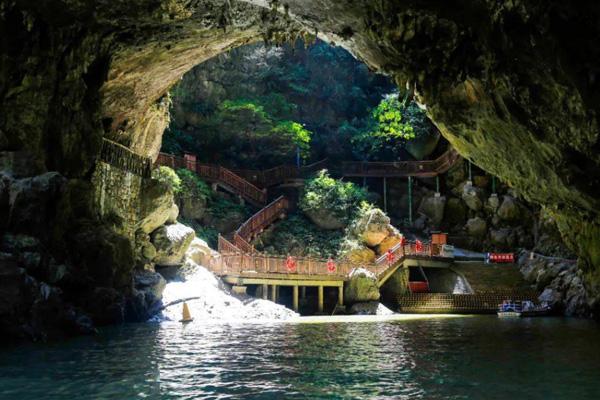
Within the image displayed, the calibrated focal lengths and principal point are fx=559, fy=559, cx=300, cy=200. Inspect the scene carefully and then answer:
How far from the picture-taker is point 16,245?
45.0 feet

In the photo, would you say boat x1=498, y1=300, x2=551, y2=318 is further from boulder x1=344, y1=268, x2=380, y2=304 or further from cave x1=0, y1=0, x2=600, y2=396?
boulder x1=344, y1=268, x2=380, y2=304

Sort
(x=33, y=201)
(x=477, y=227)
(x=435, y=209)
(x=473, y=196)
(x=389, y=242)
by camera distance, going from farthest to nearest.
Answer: (x=435, y=209) → (x=473, y=196) → (x=477, y=227) → (x=389, y=242) → (x=33, y=201)

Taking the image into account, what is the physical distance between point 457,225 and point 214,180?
1637 cm

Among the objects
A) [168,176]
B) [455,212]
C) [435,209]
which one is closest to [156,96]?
[168,176]

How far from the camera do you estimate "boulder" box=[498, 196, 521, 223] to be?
115 ft

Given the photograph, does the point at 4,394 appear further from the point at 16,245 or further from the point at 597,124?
the point at 597,124

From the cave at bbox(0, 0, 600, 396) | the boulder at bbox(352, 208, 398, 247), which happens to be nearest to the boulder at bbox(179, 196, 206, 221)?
the cave at bbox(0, 0, 600, 396)

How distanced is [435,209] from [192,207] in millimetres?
16315

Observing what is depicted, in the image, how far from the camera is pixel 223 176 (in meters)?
34.7

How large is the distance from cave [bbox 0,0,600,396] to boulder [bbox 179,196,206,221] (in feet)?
26.2

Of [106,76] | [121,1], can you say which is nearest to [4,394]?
[121,1]

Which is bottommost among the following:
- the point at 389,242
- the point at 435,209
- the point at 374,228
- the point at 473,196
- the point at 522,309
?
the point at 522,309

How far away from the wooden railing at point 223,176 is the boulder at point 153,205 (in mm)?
9386

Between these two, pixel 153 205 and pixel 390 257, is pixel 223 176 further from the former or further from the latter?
pixel 390 257
